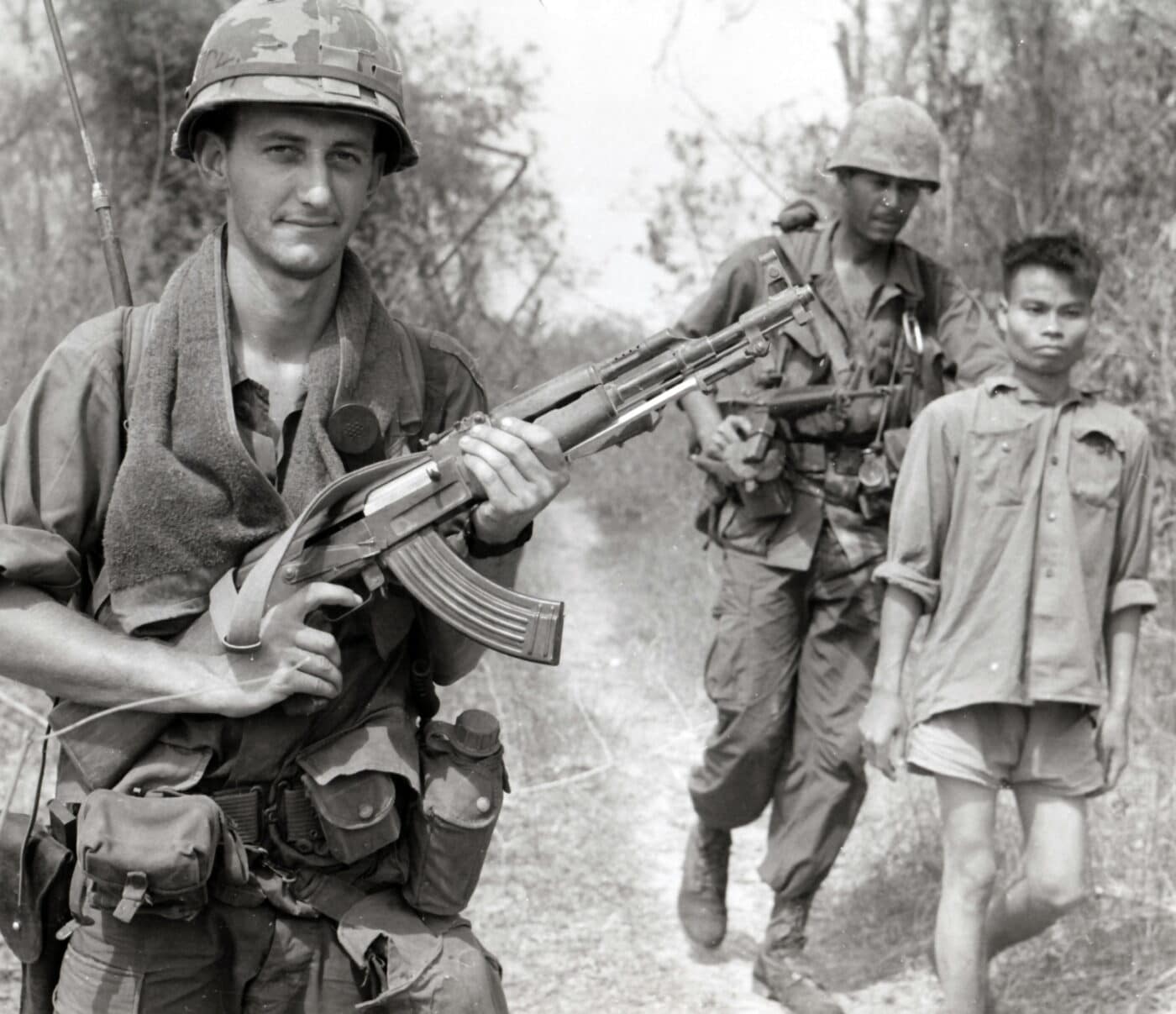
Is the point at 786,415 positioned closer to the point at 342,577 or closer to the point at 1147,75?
the point at 342,577

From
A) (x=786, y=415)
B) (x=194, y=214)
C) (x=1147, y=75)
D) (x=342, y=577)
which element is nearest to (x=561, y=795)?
(x=786, y=415)

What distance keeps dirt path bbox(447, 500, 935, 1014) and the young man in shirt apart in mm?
970

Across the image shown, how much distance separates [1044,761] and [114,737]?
7.28 feet

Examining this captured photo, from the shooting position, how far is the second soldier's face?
4.55 m

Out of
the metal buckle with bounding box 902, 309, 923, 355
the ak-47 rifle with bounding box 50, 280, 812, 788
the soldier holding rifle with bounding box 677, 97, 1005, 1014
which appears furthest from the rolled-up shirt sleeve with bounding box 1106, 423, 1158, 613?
the ak-47 rifle with bounding box 50, 280, 812, 788

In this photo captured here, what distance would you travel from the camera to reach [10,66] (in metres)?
9.34

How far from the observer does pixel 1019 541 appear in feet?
11.9

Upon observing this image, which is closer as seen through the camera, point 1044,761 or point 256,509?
point 256,509

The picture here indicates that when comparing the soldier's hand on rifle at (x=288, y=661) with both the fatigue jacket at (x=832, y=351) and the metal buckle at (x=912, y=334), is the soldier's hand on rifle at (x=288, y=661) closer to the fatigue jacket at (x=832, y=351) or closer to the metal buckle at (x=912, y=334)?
the fatigue jacket at (x=832, y=351)

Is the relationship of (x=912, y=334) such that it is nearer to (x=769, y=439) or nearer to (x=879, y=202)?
(x=879, y=202)

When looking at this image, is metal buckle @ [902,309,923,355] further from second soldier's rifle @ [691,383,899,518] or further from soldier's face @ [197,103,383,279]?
soldier's face @ [197,103,383,279]

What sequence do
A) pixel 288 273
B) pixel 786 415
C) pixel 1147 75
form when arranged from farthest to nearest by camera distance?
1. pixel 1147 75
2. pixel 786 415
3. pixel 288 273

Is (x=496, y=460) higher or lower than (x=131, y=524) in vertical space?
higher

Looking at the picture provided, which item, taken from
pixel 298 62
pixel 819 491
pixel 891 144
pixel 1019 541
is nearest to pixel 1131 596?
pixel 1019 541
